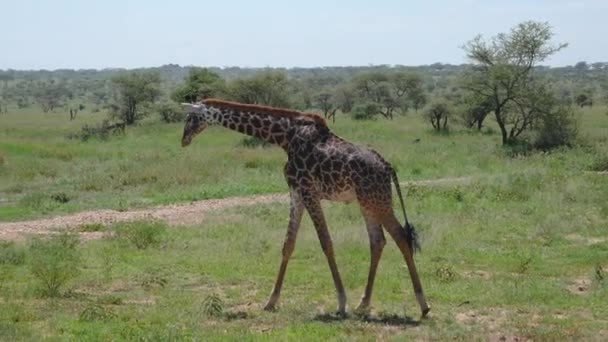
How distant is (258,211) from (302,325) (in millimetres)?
9391

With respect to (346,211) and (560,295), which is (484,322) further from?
(346,211)

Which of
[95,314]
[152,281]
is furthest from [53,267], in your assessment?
[95,314]

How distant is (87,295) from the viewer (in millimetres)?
11195

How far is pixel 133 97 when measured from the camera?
46.3 metres

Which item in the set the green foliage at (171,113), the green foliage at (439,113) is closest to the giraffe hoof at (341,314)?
the green foliage at (439,113)

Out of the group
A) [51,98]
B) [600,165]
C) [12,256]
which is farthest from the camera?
[51,98]

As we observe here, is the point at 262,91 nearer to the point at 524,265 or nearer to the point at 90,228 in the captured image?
the point at 90,228

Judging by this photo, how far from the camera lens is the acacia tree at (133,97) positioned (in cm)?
4619

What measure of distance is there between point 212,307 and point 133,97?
124 feet

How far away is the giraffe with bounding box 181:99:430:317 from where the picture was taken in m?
9.93

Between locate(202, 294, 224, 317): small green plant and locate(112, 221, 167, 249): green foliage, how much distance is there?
4.79 metres

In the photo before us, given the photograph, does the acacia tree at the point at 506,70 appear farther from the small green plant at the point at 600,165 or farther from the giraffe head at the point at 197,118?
the giraffe head at the point at 197,118

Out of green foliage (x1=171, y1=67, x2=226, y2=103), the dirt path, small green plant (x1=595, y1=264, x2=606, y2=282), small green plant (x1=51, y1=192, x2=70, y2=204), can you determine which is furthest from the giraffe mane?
green foliage (x1=171, y1=67, x2=226, y2=103)

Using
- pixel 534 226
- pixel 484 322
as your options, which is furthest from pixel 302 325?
pixel 534 226
